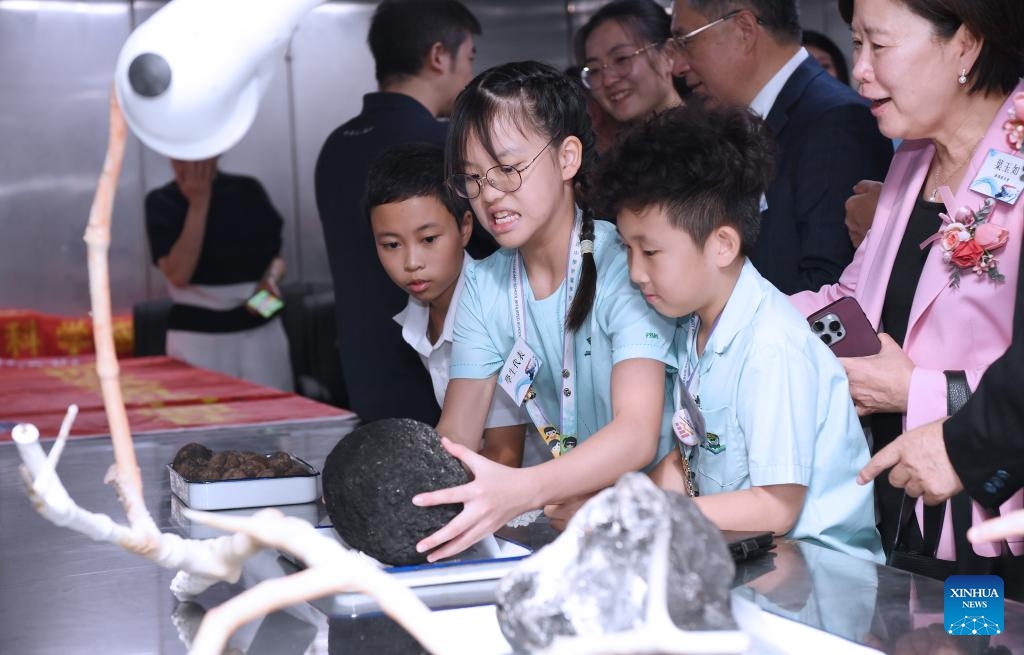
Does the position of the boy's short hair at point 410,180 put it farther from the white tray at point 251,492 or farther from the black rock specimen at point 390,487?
the black rock specimen at point 390,487

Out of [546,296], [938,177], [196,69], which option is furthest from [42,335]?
[196,69]

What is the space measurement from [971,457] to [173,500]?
1.08m

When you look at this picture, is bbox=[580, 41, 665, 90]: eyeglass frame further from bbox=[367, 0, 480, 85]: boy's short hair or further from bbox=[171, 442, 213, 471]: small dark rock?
bbox=[171, 442, 213, 471]: small dark rock

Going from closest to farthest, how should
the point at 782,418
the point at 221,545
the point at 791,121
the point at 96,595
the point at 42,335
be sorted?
the point at 221,545 < the point at 96,595 < the point at 782,418 < the point at 791,121 < the point at 42,335

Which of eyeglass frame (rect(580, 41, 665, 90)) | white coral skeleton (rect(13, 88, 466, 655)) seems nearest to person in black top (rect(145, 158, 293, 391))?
eyeglass frame (rect(580, 41, 665, 90))

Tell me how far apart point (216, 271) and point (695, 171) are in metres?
3.07

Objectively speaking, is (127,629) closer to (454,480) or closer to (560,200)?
(454,480)

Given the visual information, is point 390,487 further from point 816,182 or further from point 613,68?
Answer: point 613,68

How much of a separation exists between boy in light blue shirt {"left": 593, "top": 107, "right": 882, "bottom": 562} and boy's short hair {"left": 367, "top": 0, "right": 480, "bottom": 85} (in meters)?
1.18

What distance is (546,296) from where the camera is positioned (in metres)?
1.75

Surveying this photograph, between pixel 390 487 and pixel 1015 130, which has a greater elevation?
pixel 1015 130

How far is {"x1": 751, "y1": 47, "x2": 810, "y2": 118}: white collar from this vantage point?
252 centimetres

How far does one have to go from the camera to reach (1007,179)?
5.12ft

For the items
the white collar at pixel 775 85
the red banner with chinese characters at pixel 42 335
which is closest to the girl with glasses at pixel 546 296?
the white collar at pixel 775 85
